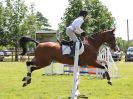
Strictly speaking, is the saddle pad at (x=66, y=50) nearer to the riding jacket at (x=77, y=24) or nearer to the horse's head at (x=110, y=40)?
the riding jacket at (x=77, y=24)

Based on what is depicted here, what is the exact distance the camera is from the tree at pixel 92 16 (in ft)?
215

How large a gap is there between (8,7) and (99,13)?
52.6 feet

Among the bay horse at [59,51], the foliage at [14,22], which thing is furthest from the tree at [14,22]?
the bay horse at [59,51]

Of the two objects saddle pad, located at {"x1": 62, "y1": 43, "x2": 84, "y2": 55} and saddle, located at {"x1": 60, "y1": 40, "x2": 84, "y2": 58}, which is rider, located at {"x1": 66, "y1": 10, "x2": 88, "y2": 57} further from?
saddle pad, located at {"x1": 62, "y1": 43, "x2": 84, "y2": 55}

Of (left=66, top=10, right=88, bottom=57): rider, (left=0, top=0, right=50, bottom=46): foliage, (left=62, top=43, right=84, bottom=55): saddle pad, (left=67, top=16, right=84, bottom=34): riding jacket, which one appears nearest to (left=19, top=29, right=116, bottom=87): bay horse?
(left=62, top=43, right=84, bottom=55): saddle pad

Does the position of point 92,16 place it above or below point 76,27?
above

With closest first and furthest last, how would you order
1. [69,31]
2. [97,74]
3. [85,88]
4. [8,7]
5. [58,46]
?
[69,31], [58,46], [85,88], [97,74], [8,7]

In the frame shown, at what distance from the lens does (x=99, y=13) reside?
235ft

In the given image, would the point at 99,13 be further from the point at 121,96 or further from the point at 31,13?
the point at 121,96

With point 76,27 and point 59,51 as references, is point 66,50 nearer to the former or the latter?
point 59,51

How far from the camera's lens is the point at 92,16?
70.9m

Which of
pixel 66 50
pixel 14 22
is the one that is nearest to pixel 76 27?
pixel 66 50

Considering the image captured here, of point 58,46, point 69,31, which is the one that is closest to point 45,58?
point 58,46

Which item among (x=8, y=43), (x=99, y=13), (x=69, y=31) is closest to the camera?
(x=69, y=31)
